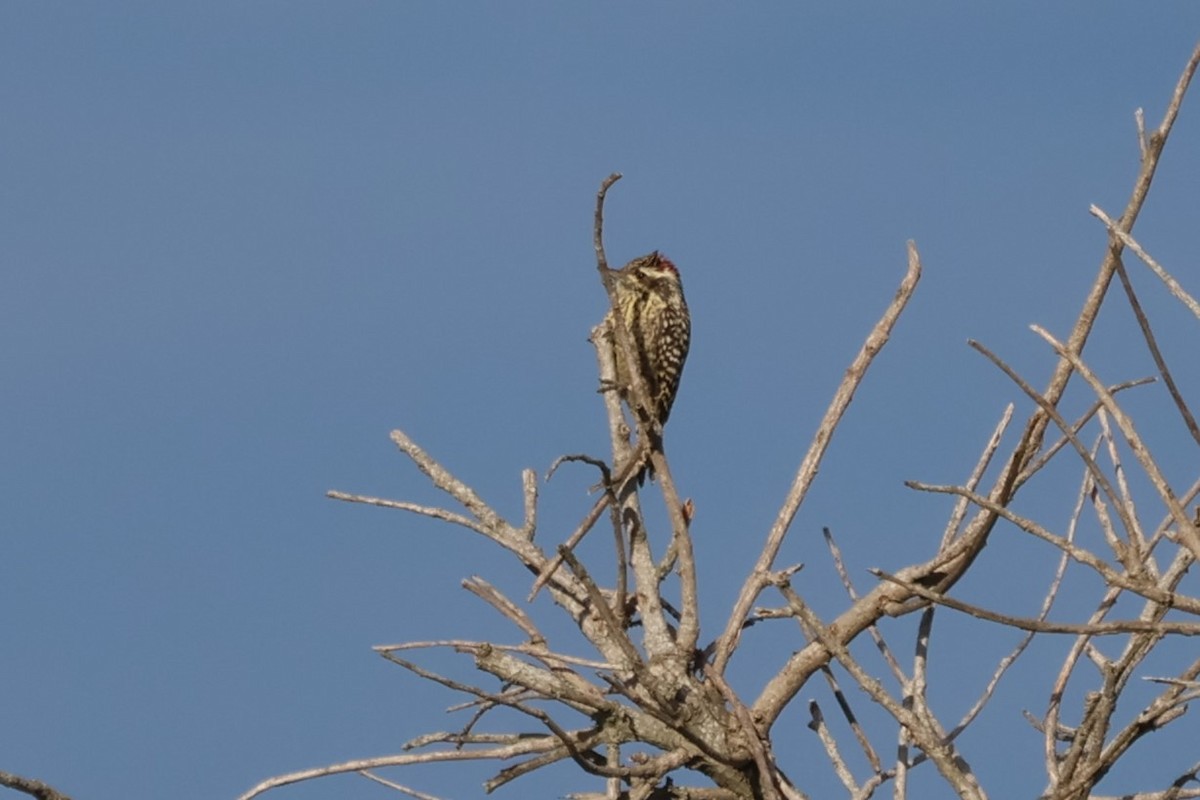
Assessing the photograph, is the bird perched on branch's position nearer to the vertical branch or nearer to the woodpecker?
the woodpecker

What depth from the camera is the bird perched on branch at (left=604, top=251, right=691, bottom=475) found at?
10125 millimetres

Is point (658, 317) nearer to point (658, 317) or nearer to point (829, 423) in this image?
point (658, 317)

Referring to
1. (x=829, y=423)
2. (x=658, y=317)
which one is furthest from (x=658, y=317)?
(x=829, y=423)

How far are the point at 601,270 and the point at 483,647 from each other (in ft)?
4.35

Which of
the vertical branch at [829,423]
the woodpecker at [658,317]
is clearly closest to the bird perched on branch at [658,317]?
the woodpecker at [658,317]

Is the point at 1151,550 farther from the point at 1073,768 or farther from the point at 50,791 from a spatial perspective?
the point at 50,791

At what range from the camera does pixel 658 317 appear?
10266mm

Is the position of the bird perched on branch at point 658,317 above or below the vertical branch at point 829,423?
above

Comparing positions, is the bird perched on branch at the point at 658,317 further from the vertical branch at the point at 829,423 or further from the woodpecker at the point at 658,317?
the vertical branch at the point at 829,423

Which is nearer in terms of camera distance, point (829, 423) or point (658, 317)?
point (829, 423)

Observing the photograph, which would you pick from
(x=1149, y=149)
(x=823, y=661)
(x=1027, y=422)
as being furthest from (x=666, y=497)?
(x=1149, y=149)

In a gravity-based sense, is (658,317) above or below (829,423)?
above

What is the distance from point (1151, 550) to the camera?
14.3 ft

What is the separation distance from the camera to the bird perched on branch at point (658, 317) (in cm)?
1012
